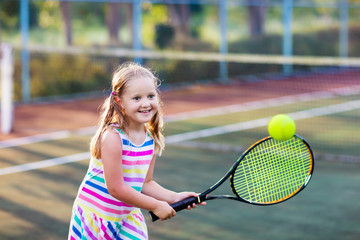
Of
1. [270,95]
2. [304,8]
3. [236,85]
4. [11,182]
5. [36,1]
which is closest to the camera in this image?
[11,182]

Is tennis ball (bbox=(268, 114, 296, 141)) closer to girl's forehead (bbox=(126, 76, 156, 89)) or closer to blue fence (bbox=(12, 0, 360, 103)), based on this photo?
girl's forehead (bbox=(126, 76, 156, 89))

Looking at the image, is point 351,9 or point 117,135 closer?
point 117,135

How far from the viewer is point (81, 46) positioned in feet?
46.9

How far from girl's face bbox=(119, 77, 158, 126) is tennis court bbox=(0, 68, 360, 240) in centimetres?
194

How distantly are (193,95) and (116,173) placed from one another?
12.0 metres

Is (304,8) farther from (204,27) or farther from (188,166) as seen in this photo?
(188,166)

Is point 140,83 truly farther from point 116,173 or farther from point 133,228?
point 133,228

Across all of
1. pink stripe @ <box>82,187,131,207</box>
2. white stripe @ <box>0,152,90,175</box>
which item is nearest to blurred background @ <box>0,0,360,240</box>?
white stripe @ <box>0,152,90,175</box>

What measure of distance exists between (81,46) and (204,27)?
433 cm

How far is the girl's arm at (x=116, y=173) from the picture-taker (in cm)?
298

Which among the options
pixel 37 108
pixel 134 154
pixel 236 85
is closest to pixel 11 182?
pixel 134 154

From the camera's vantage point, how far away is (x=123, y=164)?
10.2ft

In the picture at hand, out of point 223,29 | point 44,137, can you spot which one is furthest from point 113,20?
point 44,137

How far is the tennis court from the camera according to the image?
16.5 feet
